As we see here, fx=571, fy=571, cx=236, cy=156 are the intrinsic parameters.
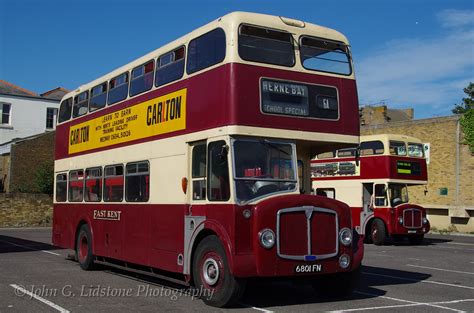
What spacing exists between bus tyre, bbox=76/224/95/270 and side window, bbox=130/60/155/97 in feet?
13.0

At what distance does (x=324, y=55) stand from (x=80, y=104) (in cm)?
761

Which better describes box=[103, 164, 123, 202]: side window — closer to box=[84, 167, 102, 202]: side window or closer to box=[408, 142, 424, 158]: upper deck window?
box=[84, 167, 102, 202]: side window

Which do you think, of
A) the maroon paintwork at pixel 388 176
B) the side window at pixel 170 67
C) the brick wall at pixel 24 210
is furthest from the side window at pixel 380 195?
the brick wall at pixel 24 210

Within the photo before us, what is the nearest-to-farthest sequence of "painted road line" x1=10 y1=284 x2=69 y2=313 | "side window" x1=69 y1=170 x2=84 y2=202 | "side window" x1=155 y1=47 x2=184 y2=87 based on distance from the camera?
"painted road line" x1=10 y1=284 x2=69 y2=313 < "side window" x1=155 y1=47 x2=184 y2=87 < "side window" x1=69 y1=170 x2=84 y2=202

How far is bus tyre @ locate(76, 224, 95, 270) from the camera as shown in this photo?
1359cm

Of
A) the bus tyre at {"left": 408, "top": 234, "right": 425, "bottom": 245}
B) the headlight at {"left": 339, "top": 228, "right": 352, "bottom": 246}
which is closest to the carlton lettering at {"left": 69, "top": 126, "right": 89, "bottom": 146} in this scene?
the headlight at {"left": 339, "top": 228, "right": 352, "bottom": 246}

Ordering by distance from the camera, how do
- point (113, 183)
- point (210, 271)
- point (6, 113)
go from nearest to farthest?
point (210, 271) → point (113, 183) → point (6, 113)

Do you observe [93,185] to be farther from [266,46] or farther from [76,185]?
[266,46]

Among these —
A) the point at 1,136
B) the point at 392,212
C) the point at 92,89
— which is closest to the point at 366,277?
the point at 92,89

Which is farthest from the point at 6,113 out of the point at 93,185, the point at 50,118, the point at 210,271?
the point at 210,271

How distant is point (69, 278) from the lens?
11930 millimetres

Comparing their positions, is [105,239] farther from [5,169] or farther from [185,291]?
[5,169]

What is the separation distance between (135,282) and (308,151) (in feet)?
14.4

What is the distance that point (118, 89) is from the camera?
42.1 feet
